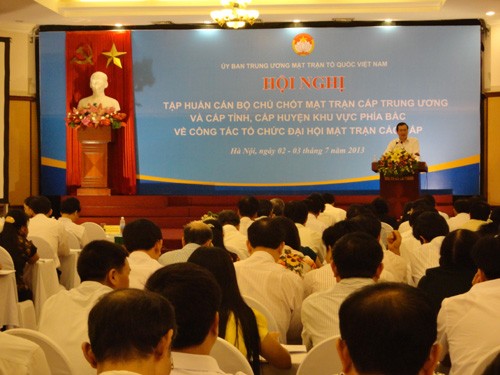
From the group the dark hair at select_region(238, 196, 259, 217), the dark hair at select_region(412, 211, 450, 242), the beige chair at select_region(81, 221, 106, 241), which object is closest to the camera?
the dark hair at select_region(412, 211, 450, 242)

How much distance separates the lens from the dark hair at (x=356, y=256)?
3.73 m

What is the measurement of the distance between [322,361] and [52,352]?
887 mm

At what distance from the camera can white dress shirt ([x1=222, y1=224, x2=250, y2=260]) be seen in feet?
20.8

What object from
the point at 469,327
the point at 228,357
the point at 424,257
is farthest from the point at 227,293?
the point at 424,257

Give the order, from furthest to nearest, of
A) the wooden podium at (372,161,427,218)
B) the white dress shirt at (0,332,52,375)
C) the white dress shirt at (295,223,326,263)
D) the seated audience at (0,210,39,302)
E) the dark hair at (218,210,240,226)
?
the wooden podium at (372,161,427,218) < the dark hair at (218,210,240,226) < the white dress shirt at (295,223,326,263) < the seated audience at (0,210,39,302) < the white dress shirt at (0,332,52,375)

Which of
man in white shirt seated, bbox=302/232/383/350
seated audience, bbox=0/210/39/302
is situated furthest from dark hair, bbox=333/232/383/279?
seated audience, bbox=0/210/39/302

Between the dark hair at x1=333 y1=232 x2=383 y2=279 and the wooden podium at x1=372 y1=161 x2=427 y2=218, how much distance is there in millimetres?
7442

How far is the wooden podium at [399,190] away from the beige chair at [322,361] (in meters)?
8.26

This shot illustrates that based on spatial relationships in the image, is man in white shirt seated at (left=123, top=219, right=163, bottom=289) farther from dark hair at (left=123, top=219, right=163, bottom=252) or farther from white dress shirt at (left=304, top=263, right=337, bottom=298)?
white dress shirt at (left=304, top=263, right=337, bottom=298)

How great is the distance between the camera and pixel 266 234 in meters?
4.84

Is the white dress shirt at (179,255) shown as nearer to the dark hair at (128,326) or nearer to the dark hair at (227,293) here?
the dark hair at (227,293)

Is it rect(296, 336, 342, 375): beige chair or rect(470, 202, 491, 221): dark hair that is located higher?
rect(470, 202, 491, 221): dark hair

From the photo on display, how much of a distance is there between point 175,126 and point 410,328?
13.0m

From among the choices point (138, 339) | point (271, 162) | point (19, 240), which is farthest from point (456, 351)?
point (271, 162)
